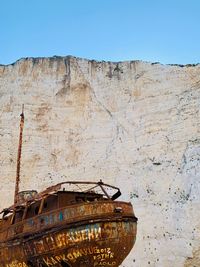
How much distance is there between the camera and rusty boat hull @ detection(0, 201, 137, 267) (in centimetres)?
1639

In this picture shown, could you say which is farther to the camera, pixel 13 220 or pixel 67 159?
pixel 67 159

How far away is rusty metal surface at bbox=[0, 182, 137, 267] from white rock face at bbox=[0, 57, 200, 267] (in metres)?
12.2

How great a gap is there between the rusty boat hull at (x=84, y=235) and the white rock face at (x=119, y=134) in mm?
12368

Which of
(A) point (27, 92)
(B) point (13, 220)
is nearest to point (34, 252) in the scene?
(B) point (13, 220)

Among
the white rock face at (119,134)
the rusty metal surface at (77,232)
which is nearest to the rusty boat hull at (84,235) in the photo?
the rusty metal surface at (77,232)

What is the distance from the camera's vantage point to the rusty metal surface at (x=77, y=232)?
16406 millimetres

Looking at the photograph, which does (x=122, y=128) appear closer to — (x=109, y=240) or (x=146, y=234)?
(x=146, y=234)

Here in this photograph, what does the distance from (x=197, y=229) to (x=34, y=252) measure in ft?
46.6

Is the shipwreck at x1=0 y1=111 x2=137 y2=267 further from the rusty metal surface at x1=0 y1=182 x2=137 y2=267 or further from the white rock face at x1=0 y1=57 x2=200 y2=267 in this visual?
the white rock face at x1=0 y1=57 x2=200 y2=267

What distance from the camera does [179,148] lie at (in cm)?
3509

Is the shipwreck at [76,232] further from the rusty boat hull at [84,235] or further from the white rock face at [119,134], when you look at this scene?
the white rock face at [119,134]

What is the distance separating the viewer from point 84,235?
53.6ft

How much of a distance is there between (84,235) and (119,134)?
22.9 meters

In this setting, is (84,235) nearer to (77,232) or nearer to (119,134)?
(77,232)
